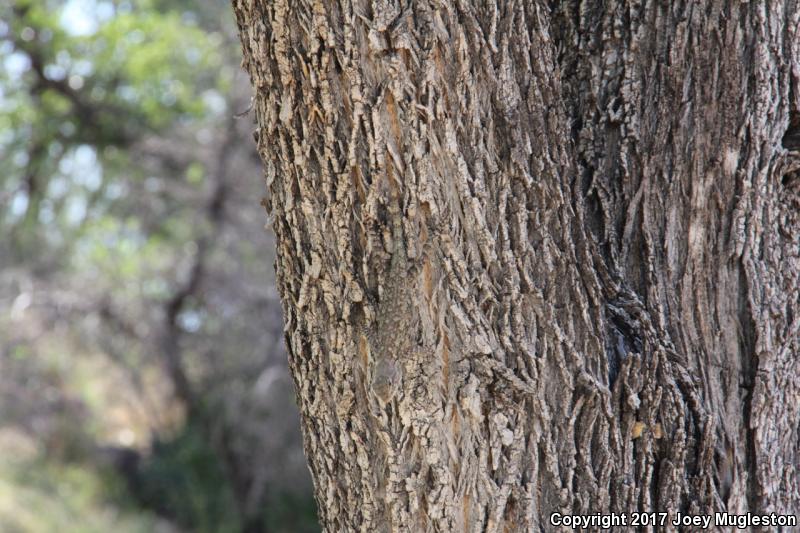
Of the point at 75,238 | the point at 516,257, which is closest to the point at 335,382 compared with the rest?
the point at 516,257

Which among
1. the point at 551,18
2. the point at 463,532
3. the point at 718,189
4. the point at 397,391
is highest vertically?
the point at 551,18

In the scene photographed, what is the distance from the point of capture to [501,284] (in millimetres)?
1472

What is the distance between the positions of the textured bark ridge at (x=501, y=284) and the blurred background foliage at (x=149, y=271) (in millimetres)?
5007

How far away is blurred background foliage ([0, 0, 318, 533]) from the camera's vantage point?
6.40 metres

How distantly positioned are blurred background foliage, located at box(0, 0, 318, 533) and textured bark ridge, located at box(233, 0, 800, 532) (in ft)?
A: 16.4

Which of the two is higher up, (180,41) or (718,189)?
(180,41)

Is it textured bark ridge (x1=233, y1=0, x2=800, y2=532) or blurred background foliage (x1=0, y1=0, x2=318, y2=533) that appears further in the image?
blurred background foliage (x1=0, y1=0, x2=318, y2=533)

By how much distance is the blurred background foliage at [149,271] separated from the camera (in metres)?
6.40

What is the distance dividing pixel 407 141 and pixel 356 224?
165mm

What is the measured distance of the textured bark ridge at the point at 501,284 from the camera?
1439mm

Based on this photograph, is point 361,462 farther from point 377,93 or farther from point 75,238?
point 75,238

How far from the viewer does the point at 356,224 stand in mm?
1453

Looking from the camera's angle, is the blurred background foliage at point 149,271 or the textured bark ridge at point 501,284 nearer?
the textured bark ridge at point 501,284

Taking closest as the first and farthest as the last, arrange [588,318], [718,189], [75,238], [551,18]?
[588,318] < [718,189] < [551,18] < [75,238]
